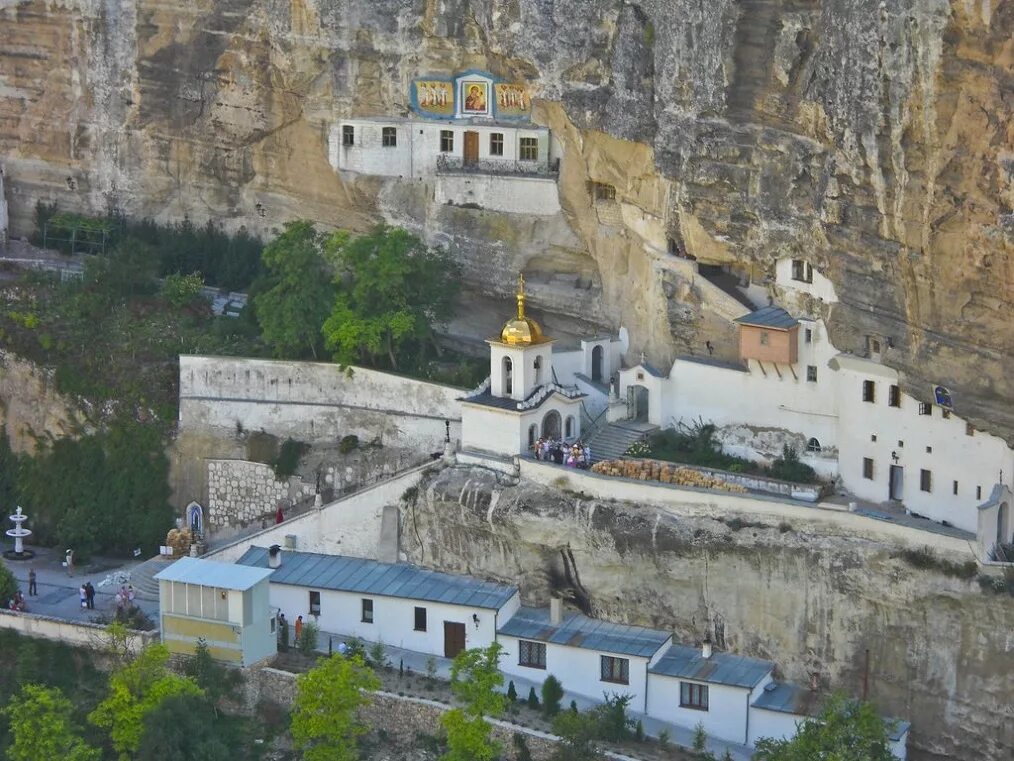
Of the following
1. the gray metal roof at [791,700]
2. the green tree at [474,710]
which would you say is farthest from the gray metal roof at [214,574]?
the gray metal roof at [791,700]

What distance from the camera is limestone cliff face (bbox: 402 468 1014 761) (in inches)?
2052

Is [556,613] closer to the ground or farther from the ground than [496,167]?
closer to the ground

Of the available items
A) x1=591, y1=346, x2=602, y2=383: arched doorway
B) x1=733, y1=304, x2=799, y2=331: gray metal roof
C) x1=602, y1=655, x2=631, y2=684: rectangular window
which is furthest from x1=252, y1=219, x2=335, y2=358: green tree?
x1=602, y1=655, x2=631, y2=684: rectangular window

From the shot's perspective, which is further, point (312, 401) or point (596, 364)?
point (312, 401)

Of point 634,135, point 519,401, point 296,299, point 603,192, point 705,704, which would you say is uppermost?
point 634,135

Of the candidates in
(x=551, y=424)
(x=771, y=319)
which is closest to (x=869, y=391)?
(x=771, y=319)

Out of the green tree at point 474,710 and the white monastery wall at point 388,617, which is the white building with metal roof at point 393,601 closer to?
the white monastery wall at point 388,617

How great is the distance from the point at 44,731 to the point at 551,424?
12828 millimetres

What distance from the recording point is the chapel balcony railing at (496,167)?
62.6 metres

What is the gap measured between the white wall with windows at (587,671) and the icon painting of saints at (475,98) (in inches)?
536

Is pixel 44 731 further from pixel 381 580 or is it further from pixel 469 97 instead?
pixel 469 97

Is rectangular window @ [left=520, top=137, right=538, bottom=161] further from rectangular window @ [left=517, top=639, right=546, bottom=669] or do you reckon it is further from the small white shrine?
rectangular window @ [left=517, top=639, right=546, bottom=669]

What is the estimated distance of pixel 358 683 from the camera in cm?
5388

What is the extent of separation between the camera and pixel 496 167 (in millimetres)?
63125
